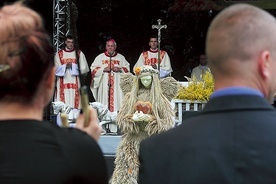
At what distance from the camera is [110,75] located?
11.8 m

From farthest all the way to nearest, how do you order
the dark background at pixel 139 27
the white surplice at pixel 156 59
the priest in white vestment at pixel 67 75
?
the dark background at pixel 139 27
the white surplice at pixel 156 59
the priest in white vestment at pixel 67 75

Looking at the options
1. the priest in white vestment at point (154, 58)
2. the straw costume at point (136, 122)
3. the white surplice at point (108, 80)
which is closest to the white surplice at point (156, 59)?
the priest in white vestment at point (154, 58)

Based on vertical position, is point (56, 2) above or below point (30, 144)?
above

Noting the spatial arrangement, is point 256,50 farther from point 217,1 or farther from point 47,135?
point 217,1

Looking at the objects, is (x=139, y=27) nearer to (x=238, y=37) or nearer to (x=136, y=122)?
(x=136, y=122)

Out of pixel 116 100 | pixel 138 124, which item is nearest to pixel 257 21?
pixel 138 124

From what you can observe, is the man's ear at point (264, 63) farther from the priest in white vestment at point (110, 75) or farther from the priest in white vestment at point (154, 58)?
the priest in white vestment at point (154, 58)

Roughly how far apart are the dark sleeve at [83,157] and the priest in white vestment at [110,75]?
10.1 m

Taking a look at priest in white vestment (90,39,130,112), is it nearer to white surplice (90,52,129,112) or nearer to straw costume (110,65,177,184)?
white surplice (90,52,129,112)

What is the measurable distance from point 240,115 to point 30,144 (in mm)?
509

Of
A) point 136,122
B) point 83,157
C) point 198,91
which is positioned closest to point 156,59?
point 198,91

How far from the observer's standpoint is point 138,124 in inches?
209

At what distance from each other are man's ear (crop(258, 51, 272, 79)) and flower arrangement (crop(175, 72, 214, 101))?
6.28 meters

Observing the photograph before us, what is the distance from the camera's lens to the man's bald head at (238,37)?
148 cm
